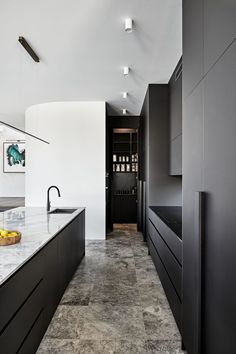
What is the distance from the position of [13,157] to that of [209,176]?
9.96 m

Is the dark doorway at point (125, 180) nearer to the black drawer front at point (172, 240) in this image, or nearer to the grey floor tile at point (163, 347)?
the black drawer front at point (172, 240)

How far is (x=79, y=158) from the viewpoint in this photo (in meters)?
5.69

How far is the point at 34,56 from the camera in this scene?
3.38 metres

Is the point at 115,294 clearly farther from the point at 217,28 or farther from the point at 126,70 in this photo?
the point at 126,70

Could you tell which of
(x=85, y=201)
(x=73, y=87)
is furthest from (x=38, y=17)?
(x=85, y=201)

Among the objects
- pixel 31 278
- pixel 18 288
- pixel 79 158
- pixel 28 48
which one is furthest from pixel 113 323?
pixel 79 158

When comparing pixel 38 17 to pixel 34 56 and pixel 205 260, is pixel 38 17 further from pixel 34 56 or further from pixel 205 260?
pixel 205 260

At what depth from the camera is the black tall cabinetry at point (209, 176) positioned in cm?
114

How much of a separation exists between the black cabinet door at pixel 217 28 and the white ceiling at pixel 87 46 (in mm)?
1186

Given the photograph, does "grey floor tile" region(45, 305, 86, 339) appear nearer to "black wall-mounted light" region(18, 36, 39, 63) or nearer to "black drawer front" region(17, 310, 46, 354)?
"black drawer front" region(17, 310, 46, 354)

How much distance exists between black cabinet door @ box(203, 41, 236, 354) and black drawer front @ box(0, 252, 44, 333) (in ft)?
3.43

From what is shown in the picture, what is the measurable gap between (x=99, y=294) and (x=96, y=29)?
289 cm

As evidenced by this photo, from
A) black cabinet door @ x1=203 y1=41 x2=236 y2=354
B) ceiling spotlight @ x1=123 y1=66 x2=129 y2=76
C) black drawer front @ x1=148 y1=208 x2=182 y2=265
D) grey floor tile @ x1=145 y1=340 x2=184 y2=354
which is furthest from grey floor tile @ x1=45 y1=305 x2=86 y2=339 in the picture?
ceiling spotlight @ x1=123 y1=66 x2=129 y2=76

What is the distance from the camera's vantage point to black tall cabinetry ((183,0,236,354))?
1.14 m
